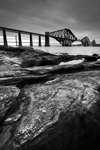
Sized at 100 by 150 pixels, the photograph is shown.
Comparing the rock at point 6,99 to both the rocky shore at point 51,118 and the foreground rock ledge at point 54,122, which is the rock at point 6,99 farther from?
the foreground rock ledge at point 54,122

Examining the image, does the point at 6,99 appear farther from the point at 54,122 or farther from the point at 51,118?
the point at 54,122

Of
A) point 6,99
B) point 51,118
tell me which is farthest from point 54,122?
point 6,99

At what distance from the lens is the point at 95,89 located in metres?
3.33

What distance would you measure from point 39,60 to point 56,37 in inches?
4468

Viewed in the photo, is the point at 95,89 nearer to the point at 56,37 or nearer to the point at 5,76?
the point at 5,76

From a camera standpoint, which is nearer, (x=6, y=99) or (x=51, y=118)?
(x=51, y=118)

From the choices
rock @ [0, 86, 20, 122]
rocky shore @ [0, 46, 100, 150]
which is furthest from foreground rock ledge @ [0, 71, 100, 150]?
rock @ [0, 86, 20, 122]

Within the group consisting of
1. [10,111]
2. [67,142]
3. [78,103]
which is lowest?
[67,142]

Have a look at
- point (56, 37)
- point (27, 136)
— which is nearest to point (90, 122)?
point (27, 136)

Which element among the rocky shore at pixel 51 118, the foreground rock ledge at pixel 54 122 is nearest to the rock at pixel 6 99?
the rocky shore at pixel 51 118

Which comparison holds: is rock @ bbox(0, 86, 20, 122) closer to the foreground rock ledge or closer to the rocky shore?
the rocky shore

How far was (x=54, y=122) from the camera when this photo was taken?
92.4 inches

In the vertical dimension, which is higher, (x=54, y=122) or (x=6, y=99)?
(x=6, y=99)

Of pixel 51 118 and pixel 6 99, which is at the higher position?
pixel 6 99
